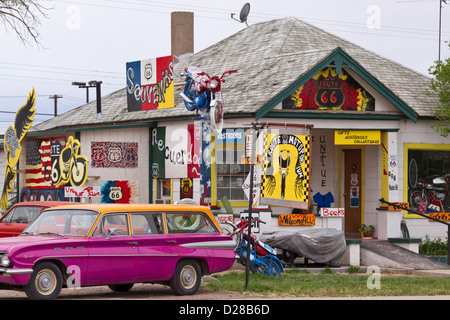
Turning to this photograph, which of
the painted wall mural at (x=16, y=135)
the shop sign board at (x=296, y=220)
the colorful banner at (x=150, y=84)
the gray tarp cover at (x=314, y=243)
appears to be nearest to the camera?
the gray tarp cover at (x=314, y=243)

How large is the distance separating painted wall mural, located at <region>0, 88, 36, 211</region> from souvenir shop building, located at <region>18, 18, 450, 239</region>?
2.01 ft

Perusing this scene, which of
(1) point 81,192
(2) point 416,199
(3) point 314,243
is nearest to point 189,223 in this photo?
(3) point 314,243

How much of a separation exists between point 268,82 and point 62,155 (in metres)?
6.31

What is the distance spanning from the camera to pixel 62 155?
2291cm

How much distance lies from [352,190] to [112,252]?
40.1ft

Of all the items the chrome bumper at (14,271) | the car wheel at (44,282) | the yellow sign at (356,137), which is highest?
the yellow sign at (356,137)

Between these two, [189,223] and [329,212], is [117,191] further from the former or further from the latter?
[189,223]

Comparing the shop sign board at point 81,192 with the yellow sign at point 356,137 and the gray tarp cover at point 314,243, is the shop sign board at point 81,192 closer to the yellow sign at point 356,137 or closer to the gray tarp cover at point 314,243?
the gray tarp cover at point 314,243

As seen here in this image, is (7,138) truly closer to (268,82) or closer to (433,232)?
(268,82)

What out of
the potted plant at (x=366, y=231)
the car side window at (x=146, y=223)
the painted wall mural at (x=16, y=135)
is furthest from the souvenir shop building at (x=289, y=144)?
the car side window at (x=146, y=223)

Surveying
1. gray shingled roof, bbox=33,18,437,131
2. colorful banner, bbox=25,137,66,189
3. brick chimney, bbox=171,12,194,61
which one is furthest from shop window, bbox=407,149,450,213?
brick chimney, bbox=171,12,194,61

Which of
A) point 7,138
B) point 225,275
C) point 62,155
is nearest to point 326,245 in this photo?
point 225,275

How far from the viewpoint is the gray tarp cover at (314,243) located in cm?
1833

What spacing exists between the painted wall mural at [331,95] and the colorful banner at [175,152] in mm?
2973
